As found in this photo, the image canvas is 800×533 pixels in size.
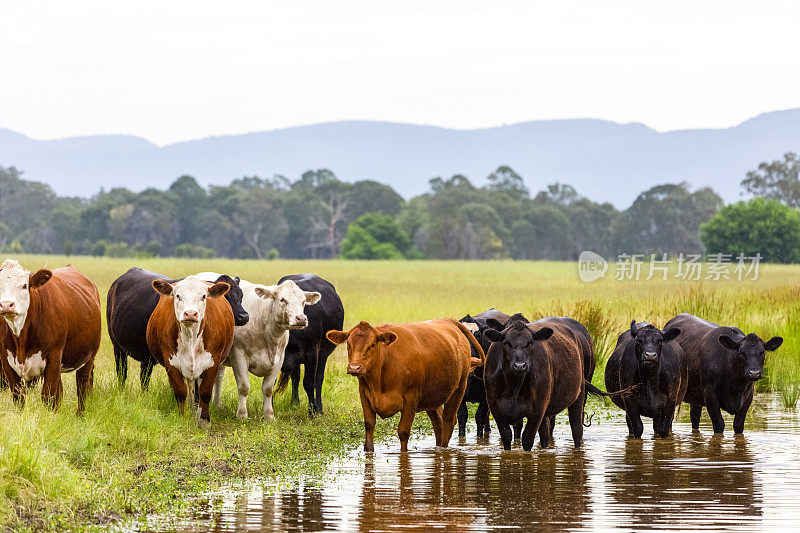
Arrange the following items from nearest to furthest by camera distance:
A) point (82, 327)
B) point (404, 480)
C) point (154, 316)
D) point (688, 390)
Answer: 1. point (404, 480)
2. point (82, 327)
3. point (154, 316)
4. point (688, 390)

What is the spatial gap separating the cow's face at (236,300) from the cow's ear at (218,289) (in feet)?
0.89

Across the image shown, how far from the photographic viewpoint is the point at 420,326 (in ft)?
Result: 34.7

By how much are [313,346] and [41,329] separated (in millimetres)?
3519

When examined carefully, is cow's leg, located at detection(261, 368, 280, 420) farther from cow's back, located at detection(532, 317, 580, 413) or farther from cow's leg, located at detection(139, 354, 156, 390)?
cow's back, located at detection(532, 317, 580, 413)

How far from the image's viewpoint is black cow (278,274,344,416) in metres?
12.4

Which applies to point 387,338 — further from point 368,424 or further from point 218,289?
point 218,289

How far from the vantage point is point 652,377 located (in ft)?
37.4

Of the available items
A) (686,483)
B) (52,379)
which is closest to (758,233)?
(686,483)

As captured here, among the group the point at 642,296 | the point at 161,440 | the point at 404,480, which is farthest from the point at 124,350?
the point at 642,296

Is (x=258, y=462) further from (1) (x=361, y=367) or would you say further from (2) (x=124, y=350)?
(2) (x=124, y=350)

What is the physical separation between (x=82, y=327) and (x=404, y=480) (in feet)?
12.1

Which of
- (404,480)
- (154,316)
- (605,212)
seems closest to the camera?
(404,480)

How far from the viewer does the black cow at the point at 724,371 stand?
11.6 meters

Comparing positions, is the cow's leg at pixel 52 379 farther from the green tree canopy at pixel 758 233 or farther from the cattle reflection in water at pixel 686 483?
the green tree canopy at pixel 758 233
